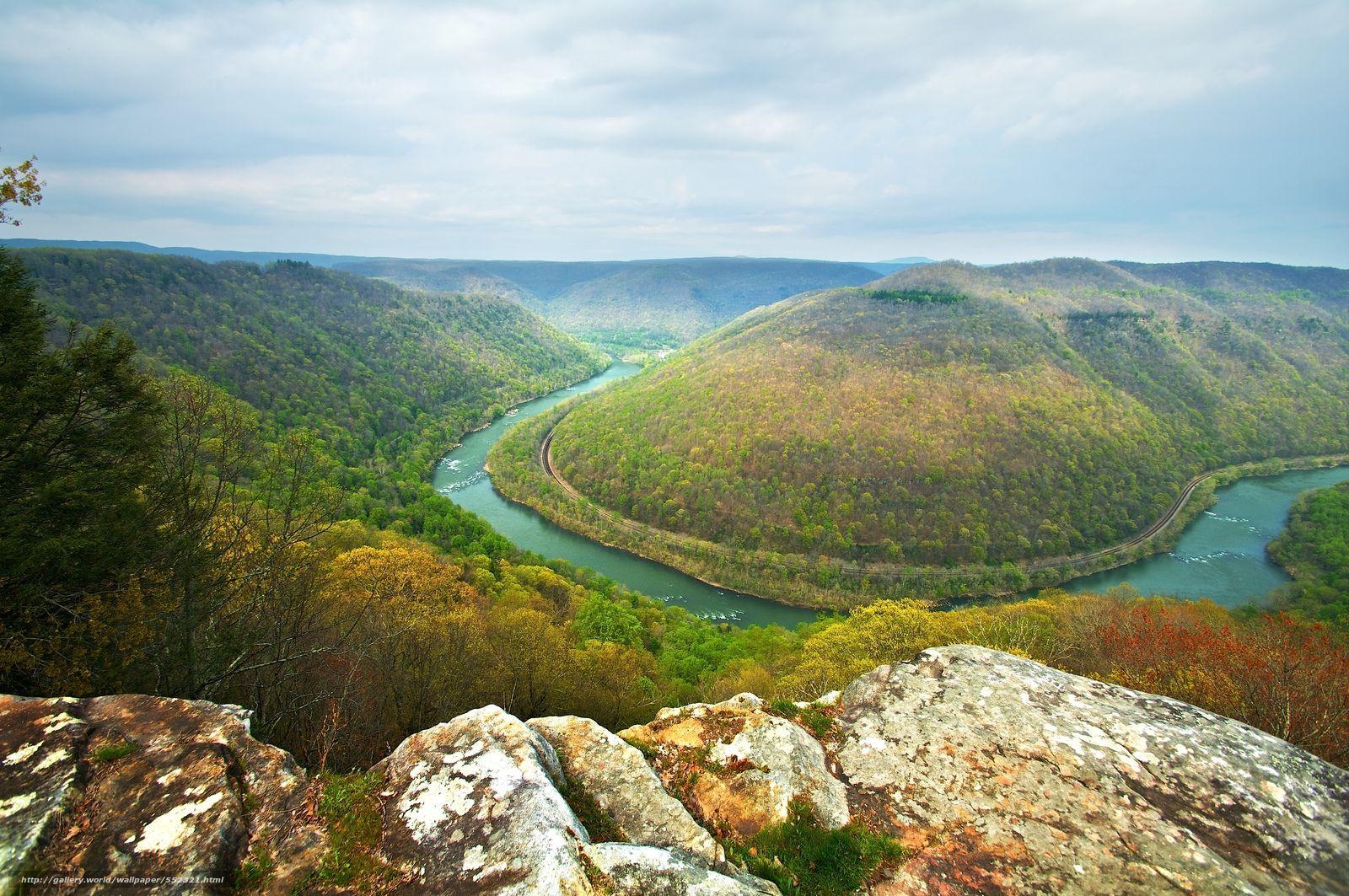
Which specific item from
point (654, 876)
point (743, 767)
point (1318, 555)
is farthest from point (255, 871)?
point (1318, 555)

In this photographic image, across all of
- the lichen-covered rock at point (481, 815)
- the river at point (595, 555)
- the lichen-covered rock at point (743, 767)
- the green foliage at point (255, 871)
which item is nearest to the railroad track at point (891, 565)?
the river at point (595, 555)

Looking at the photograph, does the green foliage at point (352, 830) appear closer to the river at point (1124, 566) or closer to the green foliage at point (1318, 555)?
the river at point (1124, 566)

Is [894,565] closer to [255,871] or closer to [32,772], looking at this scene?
[255,871]

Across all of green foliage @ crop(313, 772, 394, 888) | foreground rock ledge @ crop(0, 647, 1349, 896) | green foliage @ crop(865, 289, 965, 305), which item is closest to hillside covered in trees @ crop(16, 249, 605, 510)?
foreground rock ledge @ crop(0, 647, 1349, 896)

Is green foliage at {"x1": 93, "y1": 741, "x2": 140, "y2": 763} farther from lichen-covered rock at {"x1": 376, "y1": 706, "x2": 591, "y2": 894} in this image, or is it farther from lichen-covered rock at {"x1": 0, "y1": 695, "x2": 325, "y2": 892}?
lichen-covered rock at {"x1": 376, "y1": 706, "x2": 591, "y2": 894}

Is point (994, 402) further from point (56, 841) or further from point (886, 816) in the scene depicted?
point (56, 841)

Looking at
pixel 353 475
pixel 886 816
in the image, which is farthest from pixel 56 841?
pixel 353 475
